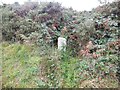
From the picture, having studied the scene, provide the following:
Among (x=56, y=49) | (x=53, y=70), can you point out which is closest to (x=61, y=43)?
(x=56, y=49)

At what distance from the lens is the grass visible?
15.9ft

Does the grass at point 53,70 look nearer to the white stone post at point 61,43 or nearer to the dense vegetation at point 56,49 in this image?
the dense vegetation at point 56,49

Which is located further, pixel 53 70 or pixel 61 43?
pixel 61 43

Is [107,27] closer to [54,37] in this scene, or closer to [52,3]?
[54,37]

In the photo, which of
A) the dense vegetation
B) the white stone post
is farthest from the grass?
the white stone post

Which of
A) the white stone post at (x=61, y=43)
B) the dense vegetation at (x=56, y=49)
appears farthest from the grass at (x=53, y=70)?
the white stone post at (x=61, y=43)

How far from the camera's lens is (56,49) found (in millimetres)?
5688

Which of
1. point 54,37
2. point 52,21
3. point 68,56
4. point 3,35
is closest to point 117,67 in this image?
point 68,56

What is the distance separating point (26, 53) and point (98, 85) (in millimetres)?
2105

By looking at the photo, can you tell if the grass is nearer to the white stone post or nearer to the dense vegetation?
the dense vegetation

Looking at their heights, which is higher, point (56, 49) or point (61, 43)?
point (61, 43)

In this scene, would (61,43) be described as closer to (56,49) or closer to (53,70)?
(56,49)

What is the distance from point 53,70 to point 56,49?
2.25 feet

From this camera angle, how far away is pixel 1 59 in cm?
606
